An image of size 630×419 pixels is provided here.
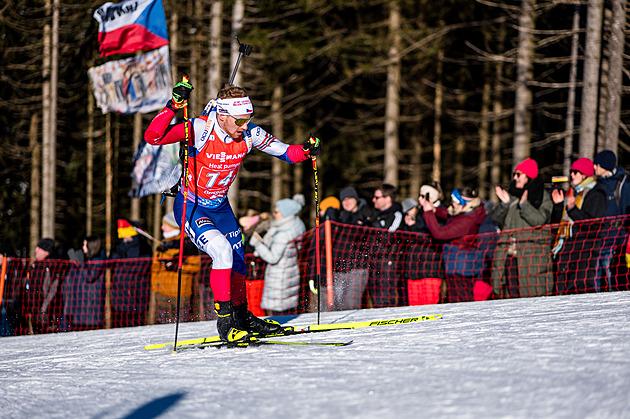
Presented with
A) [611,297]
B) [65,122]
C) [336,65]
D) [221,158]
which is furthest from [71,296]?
[65,122]

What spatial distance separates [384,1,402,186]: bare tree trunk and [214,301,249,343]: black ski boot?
41.2ft

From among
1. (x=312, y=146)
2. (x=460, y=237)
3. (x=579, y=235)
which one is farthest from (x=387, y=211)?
(x=312, y=146)

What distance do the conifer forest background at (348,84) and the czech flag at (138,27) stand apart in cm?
199

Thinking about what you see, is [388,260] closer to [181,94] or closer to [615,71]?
[181,94]

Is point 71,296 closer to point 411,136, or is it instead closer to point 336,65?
point 336,65

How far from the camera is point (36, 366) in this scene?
5484 mm

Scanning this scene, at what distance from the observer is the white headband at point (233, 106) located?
222 inches

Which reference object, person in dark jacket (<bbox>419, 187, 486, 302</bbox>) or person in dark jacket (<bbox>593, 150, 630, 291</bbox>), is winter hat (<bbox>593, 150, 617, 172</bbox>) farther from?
person in dark jacket (<bbox>419, 187, 486, 302</bbox>)

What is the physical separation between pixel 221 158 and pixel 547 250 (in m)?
4.32

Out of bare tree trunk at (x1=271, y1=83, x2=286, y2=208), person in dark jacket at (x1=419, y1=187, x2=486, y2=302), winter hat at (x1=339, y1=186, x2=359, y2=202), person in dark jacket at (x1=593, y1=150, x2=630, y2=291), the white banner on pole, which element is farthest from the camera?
bare tree trunk at (x1=271, y1=83, x2=286, y2=208)

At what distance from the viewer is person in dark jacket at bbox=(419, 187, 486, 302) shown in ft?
27.5

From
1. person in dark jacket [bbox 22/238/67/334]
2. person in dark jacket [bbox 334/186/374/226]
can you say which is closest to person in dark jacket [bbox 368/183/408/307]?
person in dark jacket [bbox 334/186/374/226]

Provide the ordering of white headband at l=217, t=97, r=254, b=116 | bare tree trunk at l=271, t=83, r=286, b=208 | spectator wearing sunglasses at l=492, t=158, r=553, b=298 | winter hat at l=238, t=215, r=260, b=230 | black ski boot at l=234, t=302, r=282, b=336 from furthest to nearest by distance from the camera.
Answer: bare tree trunk at l=271, t=83, r=286, b=208
winter hat at l=238, t=215, r=260, b=230
spectator wearing sunglasses at l=492, t=158, r=553, b=298
black ski boot at l=234, t=302, r=282, b=336
white headband at l=217, t=97, r=254, b=116

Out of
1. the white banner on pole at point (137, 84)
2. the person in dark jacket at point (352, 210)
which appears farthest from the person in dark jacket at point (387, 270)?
the white banner on pole at point (137, 84)
